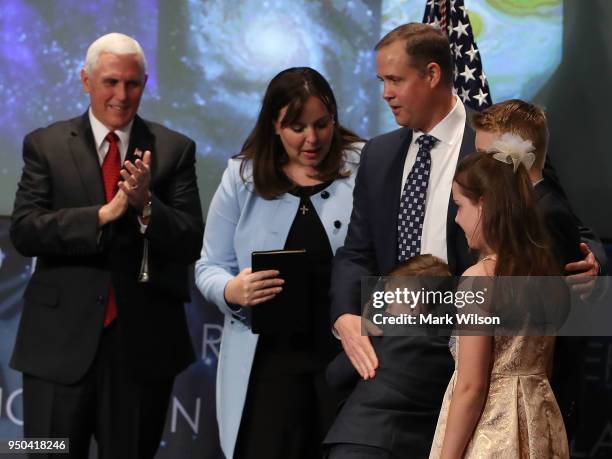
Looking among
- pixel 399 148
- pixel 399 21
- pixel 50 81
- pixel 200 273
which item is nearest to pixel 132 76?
pixel 200 273

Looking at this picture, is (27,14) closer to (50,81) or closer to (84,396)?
(50,81)

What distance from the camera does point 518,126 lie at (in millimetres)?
3270

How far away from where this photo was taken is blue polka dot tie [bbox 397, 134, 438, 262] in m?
3.54

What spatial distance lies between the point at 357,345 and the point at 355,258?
14.0 inches

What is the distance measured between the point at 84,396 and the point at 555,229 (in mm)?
1756

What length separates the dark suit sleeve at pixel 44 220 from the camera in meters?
3.83

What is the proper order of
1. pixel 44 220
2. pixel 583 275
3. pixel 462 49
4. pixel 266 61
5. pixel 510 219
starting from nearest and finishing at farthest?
pixel 510 219 < pixel 583 275 < pixel 44 220 < pixel 462 49 < pixel 266 61

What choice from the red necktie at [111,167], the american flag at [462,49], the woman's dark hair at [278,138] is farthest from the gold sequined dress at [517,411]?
the american flag at [462,49]

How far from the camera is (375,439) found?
3242 mm

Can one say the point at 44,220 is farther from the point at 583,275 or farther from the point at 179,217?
the point at 583,275

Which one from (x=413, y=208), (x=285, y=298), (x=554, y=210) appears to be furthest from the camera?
(x=285, y=298)

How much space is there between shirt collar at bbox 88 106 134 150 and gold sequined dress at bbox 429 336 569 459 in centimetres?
164

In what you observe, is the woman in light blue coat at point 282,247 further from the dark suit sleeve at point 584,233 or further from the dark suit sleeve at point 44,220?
the dark suit sleeve at point 584,233

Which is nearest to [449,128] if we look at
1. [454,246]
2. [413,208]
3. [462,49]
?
[413,208]
